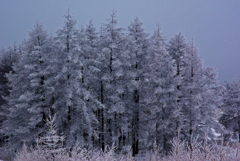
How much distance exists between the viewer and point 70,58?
50.5 ft

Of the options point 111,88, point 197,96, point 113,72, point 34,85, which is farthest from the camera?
point 113,72

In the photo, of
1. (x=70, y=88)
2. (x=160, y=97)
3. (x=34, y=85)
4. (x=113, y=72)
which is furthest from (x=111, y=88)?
(x=34, y=85)

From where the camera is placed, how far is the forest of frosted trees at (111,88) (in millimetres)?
15984

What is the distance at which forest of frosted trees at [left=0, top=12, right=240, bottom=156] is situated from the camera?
16.0 metres

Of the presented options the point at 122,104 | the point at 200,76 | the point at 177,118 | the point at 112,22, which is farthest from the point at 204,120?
the point at 112,22

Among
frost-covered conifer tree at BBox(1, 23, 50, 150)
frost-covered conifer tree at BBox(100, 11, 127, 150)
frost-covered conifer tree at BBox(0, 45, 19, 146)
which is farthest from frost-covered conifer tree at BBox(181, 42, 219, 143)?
frost-covered conifer tree at BBox(0, 45, 19, 146)

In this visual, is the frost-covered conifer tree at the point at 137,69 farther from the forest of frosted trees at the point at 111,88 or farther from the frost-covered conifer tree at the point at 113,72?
the frost-covered conifer tree at the point at 113,72

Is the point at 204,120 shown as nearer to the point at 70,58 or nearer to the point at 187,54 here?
the point at 187,54

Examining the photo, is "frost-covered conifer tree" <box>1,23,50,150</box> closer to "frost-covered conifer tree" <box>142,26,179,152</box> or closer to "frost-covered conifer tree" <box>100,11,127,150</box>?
"frost-covered conifer tree" <box>100,11,127,150</box>

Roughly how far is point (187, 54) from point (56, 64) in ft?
40.6

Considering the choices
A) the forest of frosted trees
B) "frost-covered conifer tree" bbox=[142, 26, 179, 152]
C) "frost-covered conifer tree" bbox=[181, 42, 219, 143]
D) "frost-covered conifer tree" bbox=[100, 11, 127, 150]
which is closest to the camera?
the forest of frosted trees

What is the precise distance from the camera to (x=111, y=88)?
1795cm

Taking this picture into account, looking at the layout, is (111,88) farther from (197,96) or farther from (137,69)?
(197,96)

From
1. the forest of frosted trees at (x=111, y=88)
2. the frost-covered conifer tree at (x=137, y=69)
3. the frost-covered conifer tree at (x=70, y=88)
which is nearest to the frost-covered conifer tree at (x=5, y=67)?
the forest of frosted trees at (x=111, y=88)
